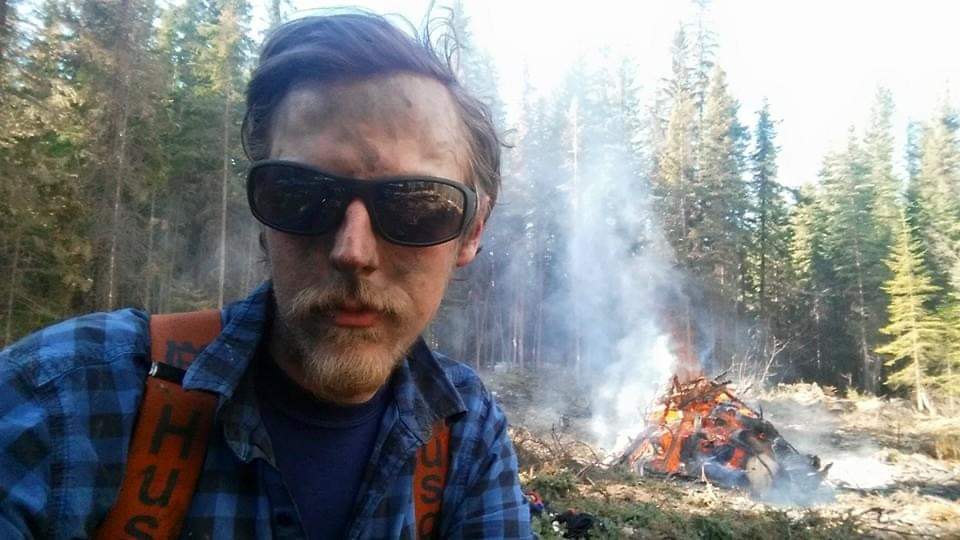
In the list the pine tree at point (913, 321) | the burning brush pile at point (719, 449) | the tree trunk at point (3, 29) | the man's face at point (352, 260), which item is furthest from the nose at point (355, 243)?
the pine tree at point (913, 321)

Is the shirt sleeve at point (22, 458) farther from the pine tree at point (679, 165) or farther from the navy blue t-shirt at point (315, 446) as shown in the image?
the pine tree at point (679, 165)

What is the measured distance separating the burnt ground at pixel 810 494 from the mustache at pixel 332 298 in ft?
19.2

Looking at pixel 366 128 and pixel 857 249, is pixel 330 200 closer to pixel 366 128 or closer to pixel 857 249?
pixel 366 128

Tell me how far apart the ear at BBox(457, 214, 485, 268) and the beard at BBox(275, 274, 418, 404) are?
0.40m

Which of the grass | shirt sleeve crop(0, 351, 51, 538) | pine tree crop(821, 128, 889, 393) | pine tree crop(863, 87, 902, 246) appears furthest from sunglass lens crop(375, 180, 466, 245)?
pine tree crop(821, 128, 889, 393)

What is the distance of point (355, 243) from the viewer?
53.5 inches

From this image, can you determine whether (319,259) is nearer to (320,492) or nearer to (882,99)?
(320,492)

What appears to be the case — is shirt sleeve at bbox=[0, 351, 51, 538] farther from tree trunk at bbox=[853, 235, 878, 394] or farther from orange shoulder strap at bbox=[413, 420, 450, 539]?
tree trunk at bbox=[853, 235, 878, 394]

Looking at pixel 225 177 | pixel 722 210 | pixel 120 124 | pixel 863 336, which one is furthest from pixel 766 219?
pixel 120 124

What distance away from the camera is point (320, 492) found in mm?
1378

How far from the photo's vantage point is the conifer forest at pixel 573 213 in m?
13.5

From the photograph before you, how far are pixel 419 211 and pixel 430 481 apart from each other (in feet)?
2.41

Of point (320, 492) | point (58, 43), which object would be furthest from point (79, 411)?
point (58, 43)

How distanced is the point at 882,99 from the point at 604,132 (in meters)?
14.9
